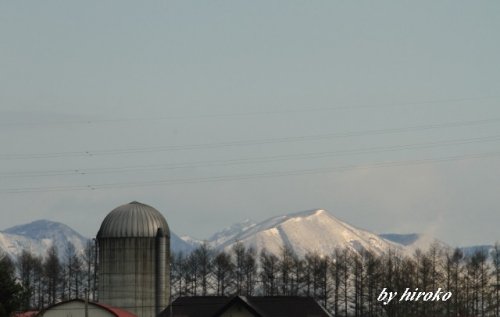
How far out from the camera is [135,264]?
5177 inches

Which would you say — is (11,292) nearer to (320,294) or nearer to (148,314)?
(148,314)

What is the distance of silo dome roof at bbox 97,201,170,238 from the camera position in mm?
132875

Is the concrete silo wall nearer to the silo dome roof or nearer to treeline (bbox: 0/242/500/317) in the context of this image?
the silo dome roof

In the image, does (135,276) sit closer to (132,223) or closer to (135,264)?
(135,264)

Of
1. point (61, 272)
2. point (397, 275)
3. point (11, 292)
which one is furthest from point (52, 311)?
point (61, 272)

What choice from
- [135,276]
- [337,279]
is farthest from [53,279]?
[135,276]

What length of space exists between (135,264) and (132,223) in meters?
4.58

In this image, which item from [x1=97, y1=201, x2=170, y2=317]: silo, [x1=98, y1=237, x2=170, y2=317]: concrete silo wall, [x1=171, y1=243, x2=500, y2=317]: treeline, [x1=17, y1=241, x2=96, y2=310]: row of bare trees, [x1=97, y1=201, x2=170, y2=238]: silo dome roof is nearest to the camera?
[x1=98, y1=237, x2=170, y2=317]: concrete silo wall

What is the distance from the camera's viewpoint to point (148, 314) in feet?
429

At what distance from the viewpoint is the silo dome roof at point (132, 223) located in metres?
133

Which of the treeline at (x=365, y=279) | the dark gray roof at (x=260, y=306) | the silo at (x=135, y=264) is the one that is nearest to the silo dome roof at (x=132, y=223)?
the silo at (x=135, y=264)

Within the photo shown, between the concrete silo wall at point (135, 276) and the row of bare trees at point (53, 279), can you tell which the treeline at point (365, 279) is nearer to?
the row of bare trees at point (53, 279)

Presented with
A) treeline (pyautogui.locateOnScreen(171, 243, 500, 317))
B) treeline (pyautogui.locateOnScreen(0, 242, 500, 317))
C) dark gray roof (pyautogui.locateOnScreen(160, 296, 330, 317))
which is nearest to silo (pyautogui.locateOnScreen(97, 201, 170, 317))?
dark gray roof (pyautogui.locateOnScreen(160, 296, 330, 317))

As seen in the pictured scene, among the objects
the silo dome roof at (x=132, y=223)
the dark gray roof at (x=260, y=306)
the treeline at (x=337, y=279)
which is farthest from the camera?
the treeline at (x=337, y=279)
